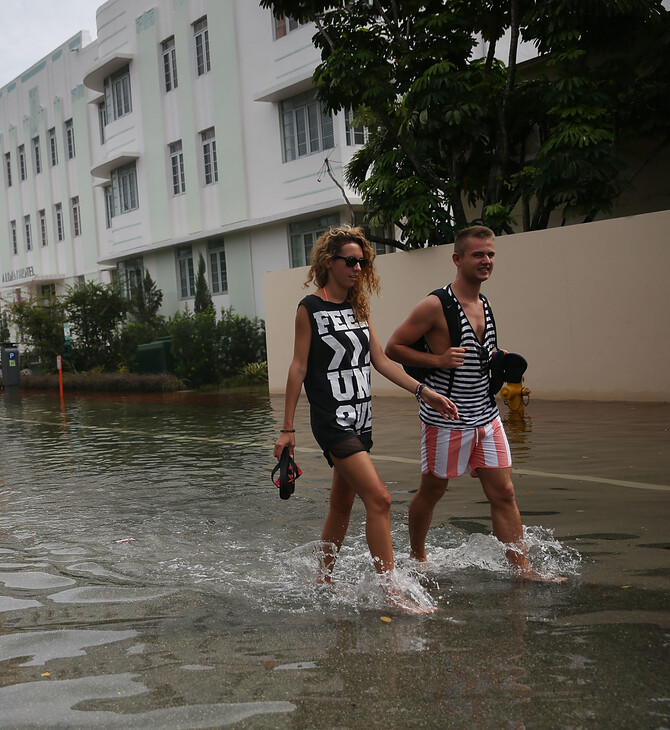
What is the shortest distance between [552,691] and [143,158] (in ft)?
99.9

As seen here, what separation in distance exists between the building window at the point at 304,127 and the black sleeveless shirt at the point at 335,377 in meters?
20.0

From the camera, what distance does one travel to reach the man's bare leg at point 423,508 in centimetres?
512

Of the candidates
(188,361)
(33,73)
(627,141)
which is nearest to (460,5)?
(627,141)

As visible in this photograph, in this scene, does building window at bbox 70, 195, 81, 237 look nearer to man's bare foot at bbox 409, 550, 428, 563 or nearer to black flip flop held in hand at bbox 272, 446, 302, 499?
man's bare foot at bbox 409, 550, 428, 563

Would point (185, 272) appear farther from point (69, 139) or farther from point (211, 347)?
point (69, 139)

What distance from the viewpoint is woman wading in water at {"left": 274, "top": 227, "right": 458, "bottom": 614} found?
459cm

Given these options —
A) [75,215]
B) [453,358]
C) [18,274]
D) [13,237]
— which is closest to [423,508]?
[453,358]

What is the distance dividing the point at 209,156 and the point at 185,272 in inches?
160

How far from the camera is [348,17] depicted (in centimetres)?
1659

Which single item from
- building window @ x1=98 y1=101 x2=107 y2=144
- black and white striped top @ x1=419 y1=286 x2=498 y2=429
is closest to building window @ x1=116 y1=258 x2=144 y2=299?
building window @ x1=98 y1=101 x2=107 y2=144

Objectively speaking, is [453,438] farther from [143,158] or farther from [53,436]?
[143,158]

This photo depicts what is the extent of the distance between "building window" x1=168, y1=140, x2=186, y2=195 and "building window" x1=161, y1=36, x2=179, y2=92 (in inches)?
73.5

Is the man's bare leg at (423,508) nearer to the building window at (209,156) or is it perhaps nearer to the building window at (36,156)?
the building window at (209,156)

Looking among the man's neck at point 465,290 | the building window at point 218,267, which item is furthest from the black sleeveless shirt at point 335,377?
the building window at point 218,267
